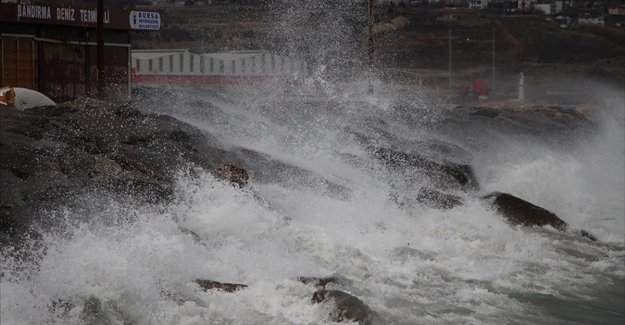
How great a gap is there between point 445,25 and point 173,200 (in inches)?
2338

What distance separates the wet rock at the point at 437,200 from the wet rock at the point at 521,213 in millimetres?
714

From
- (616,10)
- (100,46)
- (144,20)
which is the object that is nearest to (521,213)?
(100,46)

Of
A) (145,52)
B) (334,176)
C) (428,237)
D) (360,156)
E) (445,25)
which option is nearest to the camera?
(428,237)

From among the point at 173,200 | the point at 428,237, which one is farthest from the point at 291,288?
the point at 428,237

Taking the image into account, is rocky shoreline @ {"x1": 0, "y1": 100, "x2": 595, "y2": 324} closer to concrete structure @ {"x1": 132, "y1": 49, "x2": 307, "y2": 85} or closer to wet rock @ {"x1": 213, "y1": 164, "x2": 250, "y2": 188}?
wet rock @ {"x1": 213, "y1": 164, "x2": 250, "y2": 188}

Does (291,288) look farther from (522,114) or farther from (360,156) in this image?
(522,114)

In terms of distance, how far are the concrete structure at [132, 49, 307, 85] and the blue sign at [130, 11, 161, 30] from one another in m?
13.3

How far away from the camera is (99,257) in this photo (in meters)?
10.0

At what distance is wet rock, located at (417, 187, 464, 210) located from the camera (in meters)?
17.6

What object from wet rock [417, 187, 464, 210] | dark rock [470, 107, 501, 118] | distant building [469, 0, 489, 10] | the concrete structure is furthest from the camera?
distant building [469, 0, 489, 10]

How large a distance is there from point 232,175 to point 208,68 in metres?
31.8

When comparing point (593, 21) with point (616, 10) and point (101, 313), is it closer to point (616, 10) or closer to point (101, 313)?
→ point (616, 10)

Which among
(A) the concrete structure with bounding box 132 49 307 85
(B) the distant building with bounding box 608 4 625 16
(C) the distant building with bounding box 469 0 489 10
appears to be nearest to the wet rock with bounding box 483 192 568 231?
(A) the concrete structure with bounding box 132 49 307 85

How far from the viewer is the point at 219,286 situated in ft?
33.8
